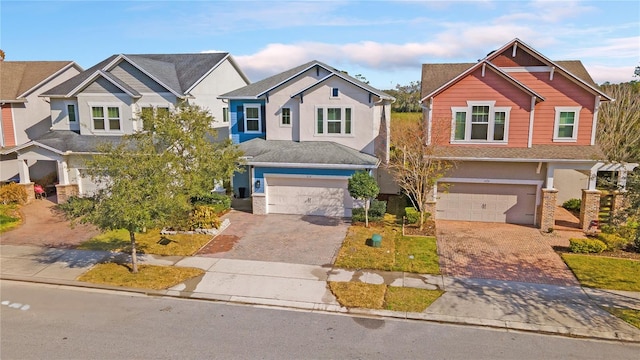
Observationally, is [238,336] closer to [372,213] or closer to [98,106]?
[372,213]

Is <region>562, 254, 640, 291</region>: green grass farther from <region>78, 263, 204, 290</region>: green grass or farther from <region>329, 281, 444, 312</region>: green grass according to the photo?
<region>78, 263, 204, 290</region>: green grass

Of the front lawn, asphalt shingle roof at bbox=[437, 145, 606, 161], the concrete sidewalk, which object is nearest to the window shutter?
the front lawn

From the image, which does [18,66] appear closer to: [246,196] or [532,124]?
[246,196]

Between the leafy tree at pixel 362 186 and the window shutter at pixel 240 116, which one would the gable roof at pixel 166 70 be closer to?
the window shutter at pixel 240 116

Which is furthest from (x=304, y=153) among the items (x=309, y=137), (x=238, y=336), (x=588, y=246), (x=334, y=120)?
(x=588, y=246)

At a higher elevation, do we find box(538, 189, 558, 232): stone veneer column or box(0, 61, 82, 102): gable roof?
box(0, 61, 82, 102): gable roof

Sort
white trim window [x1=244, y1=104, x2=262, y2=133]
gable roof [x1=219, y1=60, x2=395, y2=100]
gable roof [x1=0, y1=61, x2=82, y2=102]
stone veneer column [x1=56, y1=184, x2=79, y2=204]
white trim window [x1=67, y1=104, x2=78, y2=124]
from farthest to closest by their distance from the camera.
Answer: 1. gable roof [x1=0, y1=61, x2=82, y2=102]
2. white trim window [x1=67, y1=104, x2=78, y2=124]
3. white trim window [x1=244, y1=104, x2=262, y2=133]
4. stone veneer column [x1=56, y1=184, x2=79, y2=204]
5. gable roof [x1=219, y1=60, x2=395, y2=100]
